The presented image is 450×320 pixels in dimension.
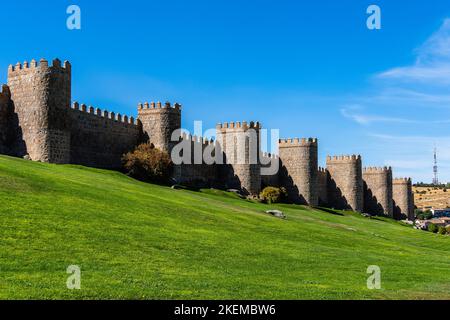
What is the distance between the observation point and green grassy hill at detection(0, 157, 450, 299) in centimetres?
1420

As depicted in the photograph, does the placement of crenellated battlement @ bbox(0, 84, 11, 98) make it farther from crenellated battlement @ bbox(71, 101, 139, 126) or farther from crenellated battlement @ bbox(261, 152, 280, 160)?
crenellated battlement @ bbox(261, 152, 280, 160)

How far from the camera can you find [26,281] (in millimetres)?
13227

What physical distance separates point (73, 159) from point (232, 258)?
29476 mm

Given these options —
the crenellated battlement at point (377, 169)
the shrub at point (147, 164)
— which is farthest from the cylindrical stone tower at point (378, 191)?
the shrub at point (147, 164)

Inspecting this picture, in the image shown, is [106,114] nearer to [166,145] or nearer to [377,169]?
[166,145]

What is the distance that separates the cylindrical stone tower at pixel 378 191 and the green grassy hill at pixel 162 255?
2133 inches

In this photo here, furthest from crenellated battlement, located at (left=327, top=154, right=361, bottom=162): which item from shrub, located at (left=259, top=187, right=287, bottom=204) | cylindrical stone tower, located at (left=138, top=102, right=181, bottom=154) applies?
cylindrical stone tower, located at (left=138, top=102, right=181, bottom=154)

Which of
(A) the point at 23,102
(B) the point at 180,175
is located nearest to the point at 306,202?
(B) the point at 180,175

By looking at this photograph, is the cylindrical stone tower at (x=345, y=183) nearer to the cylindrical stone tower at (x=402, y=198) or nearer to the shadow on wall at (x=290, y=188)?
the shadow on wall at (x=290, y=188)

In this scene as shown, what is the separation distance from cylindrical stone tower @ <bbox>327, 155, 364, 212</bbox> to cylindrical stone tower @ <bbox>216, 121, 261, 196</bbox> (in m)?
19.8

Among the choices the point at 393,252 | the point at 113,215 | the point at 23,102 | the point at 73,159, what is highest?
the point at 23,102

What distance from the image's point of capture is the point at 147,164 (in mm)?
50094

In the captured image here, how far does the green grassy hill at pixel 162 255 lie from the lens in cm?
1420
